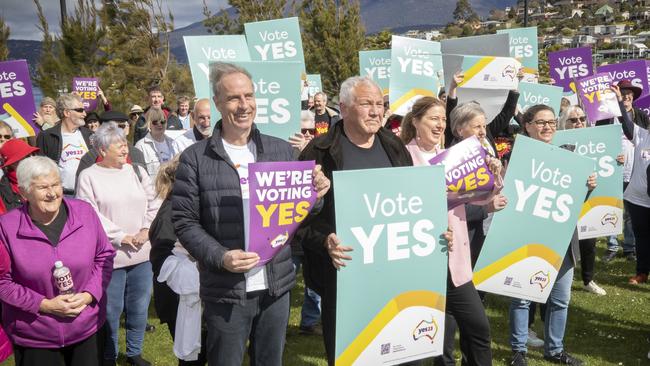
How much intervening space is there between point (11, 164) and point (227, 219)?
313cm

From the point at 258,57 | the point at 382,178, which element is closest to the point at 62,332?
the point at 382,178

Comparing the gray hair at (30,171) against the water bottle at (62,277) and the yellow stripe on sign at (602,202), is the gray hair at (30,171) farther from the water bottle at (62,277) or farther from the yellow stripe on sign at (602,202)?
the yellow stripe on sign at (602,202)

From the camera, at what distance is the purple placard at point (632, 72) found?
29.8 feet

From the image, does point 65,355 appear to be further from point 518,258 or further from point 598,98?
point 598,98

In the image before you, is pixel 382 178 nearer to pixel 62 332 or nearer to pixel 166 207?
pixel 166 207

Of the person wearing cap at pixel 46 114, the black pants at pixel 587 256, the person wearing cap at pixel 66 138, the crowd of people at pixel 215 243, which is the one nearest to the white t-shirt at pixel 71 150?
the person wearing cap at pixel 66 138

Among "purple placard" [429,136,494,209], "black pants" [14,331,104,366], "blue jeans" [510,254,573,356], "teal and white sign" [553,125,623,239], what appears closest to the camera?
"black pants" [14,331,104,366]

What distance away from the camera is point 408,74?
26.1 feet

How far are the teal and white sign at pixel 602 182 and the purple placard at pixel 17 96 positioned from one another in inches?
282

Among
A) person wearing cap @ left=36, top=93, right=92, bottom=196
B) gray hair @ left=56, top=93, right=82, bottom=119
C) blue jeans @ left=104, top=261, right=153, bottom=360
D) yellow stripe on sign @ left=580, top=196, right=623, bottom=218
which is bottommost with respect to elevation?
blue jeans @ left=104, top=261, right=153, bottom=360

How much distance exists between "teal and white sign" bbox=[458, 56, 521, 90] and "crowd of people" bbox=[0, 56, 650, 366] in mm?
543

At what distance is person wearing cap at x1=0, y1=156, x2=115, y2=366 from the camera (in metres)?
3.60

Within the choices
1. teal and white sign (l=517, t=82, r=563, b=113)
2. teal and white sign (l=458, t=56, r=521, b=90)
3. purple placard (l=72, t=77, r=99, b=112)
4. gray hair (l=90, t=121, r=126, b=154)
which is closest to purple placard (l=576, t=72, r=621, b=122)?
teal and white sign (l=517, t=82, r=563, b=113)

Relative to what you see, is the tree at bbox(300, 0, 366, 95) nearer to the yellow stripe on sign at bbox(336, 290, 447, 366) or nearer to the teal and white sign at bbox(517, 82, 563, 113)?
the teal and white sign at bbox(517, 82, 563, 113)
